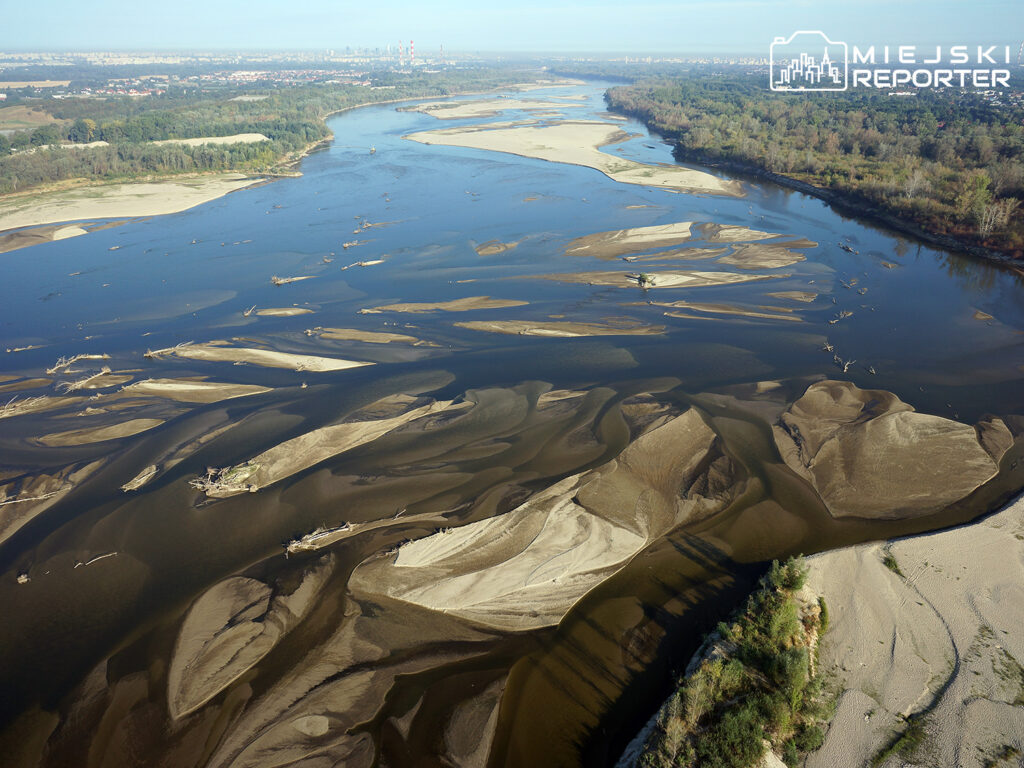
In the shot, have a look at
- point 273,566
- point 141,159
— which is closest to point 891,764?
point 273,566

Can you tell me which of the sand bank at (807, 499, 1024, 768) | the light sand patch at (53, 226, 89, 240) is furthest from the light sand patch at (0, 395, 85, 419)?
the light sand patch at (53, 226, 89, 240)

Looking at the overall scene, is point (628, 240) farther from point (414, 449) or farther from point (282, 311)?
point (414, 449)

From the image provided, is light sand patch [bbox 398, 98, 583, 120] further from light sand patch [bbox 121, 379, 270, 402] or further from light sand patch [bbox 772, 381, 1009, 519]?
light sand patch [bbox 772, 381, 1009, 519]

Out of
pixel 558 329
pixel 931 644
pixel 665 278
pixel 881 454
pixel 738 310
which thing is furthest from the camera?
pixel 665 278

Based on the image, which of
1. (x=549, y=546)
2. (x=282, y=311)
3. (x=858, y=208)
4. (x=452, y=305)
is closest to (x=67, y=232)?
(x=282, y=311)

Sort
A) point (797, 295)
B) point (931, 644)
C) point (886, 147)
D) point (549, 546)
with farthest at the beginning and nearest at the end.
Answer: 1. point (886, 147)
2. point (797, 295)
3. point (549, 546)
4. point (931, 644)

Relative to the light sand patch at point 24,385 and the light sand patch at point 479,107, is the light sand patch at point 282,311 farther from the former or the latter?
the light sand patch at point 479,107

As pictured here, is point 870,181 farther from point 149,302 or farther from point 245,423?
point 149,302
